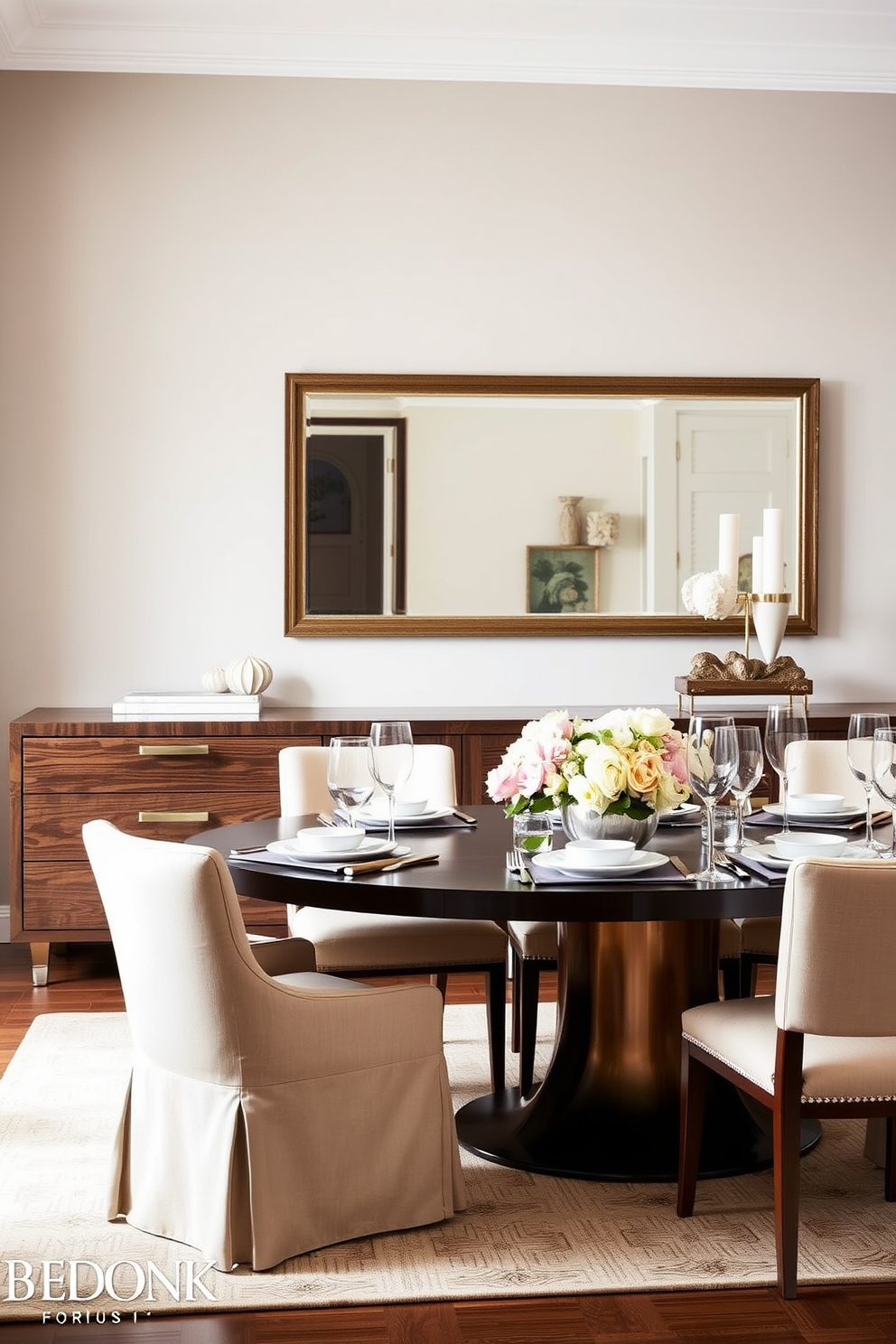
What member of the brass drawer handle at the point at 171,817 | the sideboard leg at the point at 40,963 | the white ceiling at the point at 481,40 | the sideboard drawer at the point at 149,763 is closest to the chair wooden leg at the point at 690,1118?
the sideboard drawer at the point at 149,763

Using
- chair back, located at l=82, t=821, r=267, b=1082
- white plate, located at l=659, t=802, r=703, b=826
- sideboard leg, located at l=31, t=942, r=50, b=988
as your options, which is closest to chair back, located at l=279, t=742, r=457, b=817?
white plate, located at l=659, t=802, r=703, b=826

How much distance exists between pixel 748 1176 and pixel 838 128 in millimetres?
3605

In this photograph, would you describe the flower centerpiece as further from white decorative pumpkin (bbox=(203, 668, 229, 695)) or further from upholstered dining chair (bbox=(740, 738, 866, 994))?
white decorative pumpkin (bbox=(203, 668, 229, 695))

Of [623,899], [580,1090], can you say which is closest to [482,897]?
[623,899]

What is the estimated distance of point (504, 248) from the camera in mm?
4688

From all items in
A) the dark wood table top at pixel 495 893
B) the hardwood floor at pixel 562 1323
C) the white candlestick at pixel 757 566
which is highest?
the white candlestick at pixel 757 566

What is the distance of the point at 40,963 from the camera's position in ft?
13.8

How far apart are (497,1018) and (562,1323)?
0.93m

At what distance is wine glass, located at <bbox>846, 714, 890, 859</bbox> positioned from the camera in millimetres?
2516

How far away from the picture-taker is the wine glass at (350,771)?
100 inches

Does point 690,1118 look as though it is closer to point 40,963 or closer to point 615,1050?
point 615,1050

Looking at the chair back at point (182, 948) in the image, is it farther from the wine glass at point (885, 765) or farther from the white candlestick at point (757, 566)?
the white candlestick at point (757, 566)

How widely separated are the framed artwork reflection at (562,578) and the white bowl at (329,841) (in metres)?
2.26

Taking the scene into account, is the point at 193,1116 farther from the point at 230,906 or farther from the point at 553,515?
the point at 553,515
